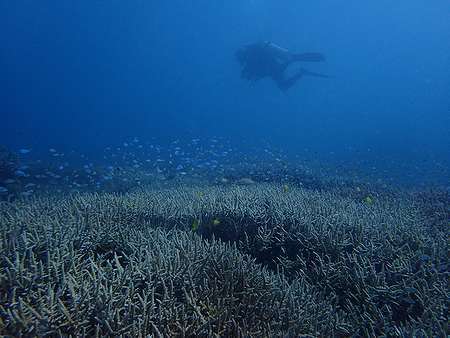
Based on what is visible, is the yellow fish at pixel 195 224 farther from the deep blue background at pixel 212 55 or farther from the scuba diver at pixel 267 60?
the deep blue background at pixel 212 55

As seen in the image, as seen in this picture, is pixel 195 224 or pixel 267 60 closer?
pixel 195 224

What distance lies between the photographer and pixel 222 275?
3.17 metres

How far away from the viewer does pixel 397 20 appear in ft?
508

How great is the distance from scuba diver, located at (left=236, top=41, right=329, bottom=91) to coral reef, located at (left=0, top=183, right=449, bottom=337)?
20.5m

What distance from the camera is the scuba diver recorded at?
23.5 metres

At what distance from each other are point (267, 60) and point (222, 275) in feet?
75.9

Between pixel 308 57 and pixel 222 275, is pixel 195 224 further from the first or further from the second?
pixel 308 57

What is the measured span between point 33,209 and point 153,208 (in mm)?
2127

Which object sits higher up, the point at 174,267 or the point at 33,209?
the point at 174,267

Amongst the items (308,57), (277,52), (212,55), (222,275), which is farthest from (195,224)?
(212,55)

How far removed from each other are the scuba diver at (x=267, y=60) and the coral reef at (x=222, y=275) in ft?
67.4

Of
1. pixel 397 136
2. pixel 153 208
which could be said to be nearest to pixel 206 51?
pixel 397 136

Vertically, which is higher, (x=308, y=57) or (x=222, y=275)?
(x=308, y=57)

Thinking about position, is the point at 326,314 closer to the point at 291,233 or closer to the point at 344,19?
the point at 291,233
